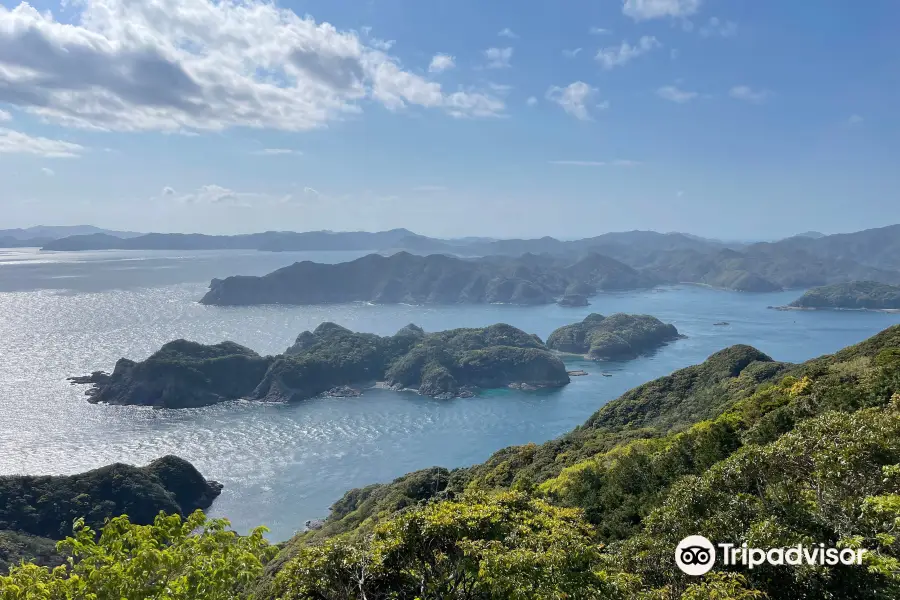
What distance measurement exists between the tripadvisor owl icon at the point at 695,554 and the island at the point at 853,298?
602 ft

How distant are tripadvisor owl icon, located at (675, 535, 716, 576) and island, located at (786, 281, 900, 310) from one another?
183428 millimetres

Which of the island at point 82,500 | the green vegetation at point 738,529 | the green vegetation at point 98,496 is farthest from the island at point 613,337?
the green vegetation at point 738,529

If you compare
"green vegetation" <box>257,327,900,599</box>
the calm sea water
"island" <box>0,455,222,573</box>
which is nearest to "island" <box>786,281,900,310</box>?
the calm sea water

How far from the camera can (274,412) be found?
8100 centimetres

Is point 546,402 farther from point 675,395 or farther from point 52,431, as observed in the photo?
point 52,431

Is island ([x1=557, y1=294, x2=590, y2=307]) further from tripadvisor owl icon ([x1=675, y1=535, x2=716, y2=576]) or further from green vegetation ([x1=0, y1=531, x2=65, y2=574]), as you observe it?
tripadvisor owl icon ([x1=675, y1=535, x2=716, y2=576])

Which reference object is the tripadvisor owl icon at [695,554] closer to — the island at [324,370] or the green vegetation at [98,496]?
the green vegetation at [98,496]

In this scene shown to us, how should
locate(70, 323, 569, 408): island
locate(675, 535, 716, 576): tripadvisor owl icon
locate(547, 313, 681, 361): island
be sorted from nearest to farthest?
locate(675, 535, 716, 576): tripadvisor owl icon
locate(70, 323, 569, 408): island
locate(547, 313, 681, 361): island

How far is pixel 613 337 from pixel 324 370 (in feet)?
205

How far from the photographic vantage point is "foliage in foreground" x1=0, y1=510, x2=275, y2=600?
21.8 ft

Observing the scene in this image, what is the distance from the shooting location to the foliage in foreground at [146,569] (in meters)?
6.63

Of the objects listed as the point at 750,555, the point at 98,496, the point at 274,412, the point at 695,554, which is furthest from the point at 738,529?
the point at 274,412

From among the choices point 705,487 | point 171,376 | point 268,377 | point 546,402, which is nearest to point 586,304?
point 546,402

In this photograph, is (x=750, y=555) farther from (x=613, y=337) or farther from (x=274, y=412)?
(x=613, y=337)
